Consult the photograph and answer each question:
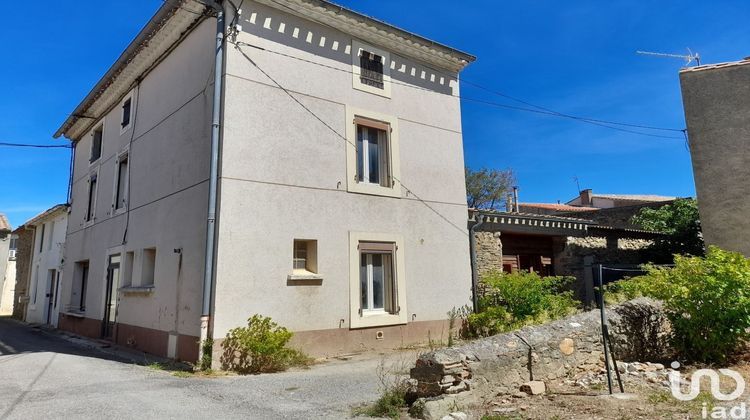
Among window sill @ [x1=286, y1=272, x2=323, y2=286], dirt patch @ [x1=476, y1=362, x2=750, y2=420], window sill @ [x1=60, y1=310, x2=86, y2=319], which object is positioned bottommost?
dirt patch @ [x1=476, y1=362, x2=750, y2=420]

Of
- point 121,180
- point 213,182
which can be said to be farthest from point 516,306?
point 121,180

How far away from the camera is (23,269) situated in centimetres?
2312

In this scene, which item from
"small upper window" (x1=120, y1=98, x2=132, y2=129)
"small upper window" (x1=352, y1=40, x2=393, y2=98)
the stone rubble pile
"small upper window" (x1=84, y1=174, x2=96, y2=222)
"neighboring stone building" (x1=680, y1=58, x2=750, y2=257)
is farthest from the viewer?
"small upper window" (x1=84, y1=174, x2=96, y2=222)

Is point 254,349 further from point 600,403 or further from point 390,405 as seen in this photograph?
point 600,403

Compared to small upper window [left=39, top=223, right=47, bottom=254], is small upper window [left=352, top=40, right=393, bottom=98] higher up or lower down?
higher up

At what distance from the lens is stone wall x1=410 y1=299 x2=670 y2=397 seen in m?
5.02

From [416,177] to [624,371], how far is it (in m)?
6.25

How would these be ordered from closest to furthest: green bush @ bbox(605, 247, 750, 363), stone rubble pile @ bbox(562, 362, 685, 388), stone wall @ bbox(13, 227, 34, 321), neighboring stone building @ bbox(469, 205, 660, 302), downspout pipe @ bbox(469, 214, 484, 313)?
stone rubble pile @ bbox(562, 362, 685, 388) < green bush @ bbox(605, 247, 750, 363) < downspout pipe @ bbox(469, 214, 484, 313) < neighboring stone building @ bbox(469, 205, 660, 302) < stone wall @ bbox(13, 227, 34, 321)

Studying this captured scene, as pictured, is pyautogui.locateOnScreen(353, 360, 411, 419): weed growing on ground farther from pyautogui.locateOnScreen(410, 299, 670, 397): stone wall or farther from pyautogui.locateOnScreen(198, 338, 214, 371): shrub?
pyautogui.locateOnScreen(198, 338, 214, 371): shrub

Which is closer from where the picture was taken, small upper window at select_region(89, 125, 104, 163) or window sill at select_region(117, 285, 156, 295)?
window sill at select_region(117, 285, 156, 295)

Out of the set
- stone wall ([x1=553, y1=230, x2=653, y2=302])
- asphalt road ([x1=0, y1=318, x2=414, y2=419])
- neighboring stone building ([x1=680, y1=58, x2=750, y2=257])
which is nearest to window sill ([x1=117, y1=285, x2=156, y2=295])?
asphalt road ([x1=0, y1=318, x2=414, y2=419])

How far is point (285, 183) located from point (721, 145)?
11282 mm

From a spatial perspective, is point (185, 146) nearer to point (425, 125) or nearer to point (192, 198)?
point (192, 198)

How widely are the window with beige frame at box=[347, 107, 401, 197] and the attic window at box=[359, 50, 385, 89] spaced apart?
80 centimetres
